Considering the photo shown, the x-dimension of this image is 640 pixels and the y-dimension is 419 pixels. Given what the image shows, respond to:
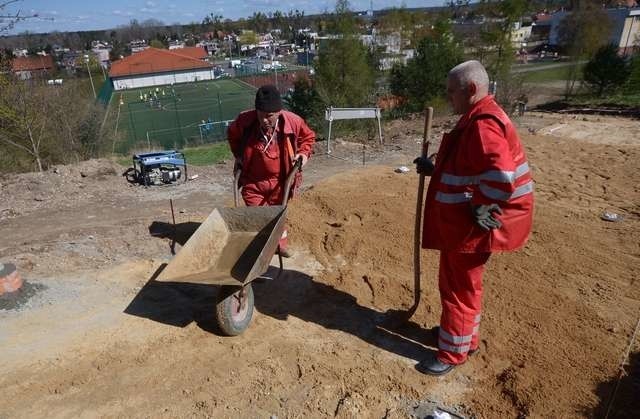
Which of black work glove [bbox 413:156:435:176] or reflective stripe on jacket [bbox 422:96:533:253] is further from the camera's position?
black work glove [bbox 413:156:435:176]

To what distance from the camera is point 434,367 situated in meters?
2.95

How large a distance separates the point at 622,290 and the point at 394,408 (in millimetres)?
2520

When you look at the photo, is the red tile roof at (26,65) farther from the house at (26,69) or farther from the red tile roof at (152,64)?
the red tile roof at (152,64)

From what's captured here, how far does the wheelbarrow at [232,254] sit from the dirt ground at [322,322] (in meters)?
0.25

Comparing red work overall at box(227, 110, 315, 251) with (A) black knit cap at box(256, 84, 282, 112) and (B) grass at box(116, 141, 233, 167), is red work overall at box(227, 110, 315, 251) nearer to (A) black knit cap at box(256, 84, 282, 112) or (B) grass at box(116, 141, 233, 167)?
(A) black knit cap at box(256, 84, 282, 112)

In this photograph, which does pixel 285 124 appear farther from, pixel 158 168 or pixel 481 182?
pixel 158 168

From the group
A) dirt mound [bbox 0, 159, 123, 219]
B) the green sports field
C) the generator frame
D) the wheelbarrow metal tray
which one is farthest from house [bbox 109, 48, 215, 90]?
the wheelbarrow metal tray

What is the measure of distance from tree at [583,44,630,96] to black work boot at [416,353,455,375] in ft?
71.0

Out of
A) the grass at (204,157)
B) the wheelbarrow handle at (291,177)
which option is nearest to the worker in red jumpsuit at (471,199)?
the wheelbarrow handle at (291,177)

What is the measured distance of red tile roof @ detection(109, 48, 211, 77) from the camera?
51.3m

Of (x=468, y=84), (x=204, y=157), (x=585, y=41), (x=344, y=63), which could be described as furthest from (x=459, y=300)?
(x=585, y=41)

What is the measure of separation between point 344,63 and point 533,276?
1848cm

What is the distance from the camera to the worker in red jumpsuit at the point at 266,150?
3996mm

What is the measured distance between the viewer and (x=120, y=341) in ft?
11.2
